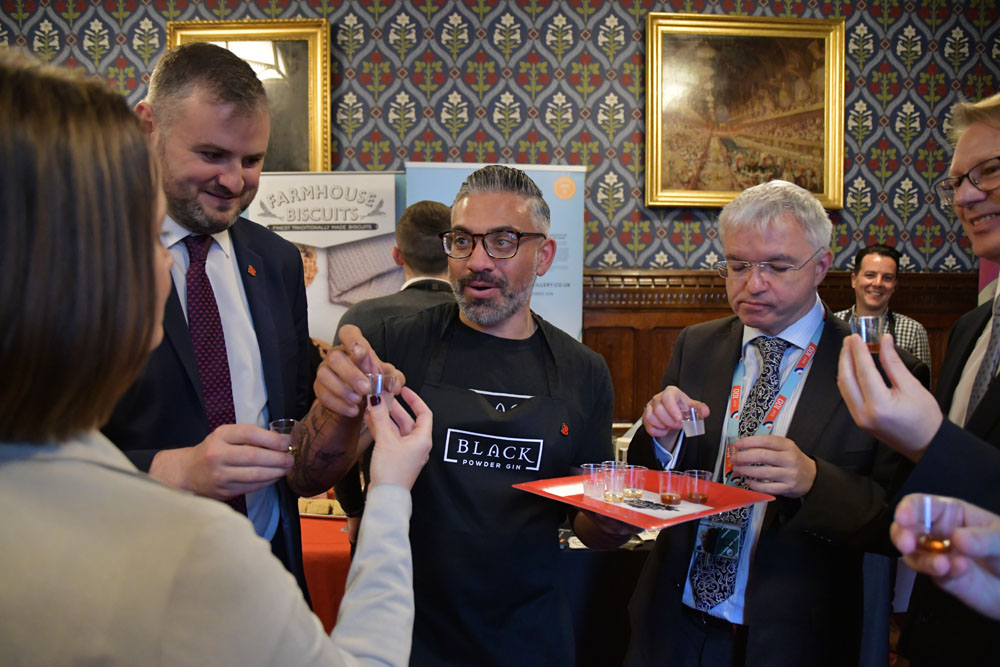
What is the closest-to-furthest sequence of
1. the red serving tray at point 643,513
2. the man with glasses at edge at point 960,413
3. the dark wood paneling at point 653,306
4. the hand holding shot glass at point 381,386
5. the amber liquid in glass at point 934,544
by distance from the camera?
the amber liquid in glass at point 934,544, the man with glasses at edge at point 960,413, the hand holding shot glass at point 381,386, the red serving tray at point 643,513, the dark wood paneling at point 653,306

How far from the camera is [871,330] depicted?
1.42m

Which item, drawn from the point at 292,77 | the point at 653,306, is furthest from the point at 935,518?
the point at 292,77

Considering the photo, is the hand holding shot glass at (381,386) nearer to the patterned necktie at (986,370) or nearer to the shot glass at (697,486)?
the shot glass at (697,486)

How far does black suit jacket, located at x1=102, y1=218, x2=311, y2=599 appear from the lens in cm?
162

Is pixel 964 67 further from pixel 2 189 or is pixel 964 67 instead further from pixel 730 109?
pixel 2 189

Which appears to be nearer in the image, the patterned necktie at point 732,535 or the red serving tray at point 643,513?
the red serving tray at point 643,513

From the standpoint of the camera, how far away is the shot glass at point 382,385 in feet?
4.69

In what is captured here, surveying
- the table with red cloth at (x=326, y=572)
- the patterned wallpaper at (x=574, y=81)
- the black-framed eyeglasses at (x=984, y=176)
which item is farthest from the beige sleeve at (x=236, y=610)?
the patterned wallpaper at (x=574, y=81)

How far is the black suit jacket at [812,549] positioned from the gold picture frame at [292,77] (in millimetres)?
4992

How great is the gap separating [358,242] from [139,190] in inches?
203

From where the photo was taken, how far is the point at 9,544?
69 cm

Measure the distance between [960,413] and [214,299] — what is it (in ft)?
6.16

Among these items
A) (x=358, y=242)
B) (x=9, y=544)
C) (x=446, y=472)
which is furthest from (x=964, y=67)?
(x=9, y=544)

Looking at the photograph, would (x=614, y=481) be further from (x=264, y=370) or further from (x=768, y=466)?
(x=264, y=370)
